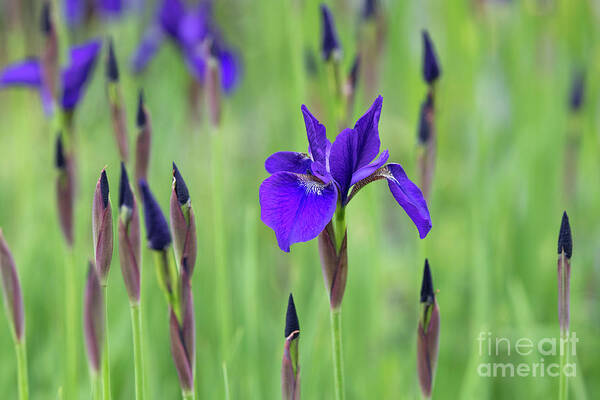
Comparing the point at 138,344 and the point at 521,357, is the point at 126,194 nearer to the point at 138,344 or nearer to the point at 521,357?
the point at 138,344

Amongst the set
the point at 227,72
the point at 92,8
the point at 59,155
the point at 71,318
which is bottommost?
the point at 71,318

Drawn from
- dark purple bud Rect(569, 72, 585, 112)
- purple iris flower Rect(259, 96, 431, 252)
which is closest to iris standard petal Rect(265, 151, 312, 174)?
purple iris flower Rect(259, 96, 431, 252)

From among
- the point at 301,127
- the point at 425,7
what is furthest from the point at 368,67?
the point at 425,7

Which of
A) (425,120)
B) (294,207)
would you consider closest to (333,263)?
(294,207)

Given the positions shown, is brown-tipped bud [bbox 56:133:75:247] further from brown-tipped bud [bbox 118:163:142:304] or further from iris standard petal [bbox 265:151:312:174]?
iris standard petal [bbox 265:151:312:174]

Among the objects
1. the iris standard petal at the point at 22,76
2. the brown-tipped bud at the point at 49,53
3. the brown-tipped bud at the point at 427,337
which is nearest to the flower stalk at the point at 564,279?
the brown-tipped bud at the point at 427,337

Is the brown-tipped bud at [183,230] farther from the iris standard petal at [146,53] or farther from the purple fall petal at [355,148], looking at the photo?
the iris standard petal at [146,53]
